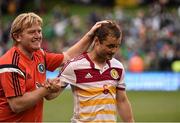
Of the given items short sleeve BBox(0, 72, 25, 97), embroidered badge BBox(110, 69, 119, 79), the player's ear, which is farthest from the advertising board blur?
short sleeve BBox(0, 72, 25, 97)

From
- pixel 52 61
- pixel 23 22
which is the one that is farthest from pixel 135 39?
pixel 23 22

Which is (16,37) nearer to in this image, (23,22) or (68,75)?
(23,22)

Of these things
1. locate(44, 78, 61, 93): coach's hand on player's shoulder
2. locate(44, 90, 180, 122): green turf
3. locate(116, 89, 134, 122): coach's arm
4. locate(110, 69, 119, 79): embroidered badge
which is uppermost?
locate(110, 69, 119, 79): embroidered badge

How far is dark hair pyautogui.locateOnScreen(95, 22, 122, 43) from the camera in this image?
260 inches

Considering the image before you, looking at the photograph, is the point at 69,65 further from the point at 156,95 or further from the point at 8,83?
the point at 156,95

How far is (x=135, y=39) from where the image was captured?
2753 cm

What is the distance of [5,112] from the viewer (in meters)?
6.57

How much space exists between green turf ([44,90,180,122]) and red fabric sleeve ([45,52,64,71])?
7.81 metres

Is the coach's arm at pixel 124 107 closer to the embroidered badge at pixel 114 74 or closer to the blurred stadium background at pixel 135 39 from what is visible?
the embroidered badge at pixel 114 74

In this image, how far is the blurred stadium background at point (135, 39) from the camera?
18688mm

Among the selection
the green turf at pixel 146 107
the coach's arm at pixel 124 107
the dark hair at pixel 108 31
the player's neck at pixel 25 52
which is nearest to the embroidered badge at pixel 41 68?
the player's neck at pixel 25 52

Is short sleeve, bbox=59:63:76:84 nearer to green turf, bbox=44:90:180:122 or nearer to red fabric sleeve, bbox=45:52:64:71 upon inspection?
red fabric sleeve, bbox=45:52:64:71

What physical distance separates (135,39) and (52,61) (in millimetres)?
20535

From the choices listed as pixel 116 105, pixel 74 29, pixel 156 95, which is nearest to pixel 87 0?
pixel 74 29
